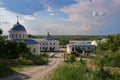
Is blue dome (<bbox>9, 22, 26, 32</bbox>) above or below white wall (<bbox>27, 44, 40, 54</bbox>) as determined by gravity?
above

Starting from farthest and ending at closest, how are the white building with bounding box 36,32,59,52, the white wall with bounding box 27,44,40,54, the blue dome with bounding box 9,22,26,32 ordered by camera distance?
the white building with bounding box 36,32,59,52 → the white wall with bounding box 27,44,40,54 → the blue dome with bounding box 9,22,26,32

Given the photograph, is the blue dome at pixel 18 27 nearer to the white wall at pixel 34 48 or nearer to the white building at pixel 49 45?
the white wall at pixel 34 48

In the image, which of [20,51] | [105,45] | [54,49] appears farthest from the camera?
[54,49]

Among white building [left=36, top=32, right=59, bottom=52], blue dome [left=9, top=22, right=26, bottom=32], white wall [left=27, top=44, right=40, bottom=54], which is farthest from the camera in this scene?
white building [left=36, top=32, right=59, bottom=52]

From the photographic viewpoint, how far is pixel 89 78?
18703mm

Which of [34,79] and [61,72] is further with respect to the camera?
[34,79]

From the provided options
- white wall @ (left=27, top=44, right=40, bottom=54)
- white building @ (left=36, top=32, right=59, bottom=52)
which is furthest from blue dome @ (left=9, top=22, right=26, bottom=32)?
white building @ (left=36, top=32, right=59, bottom=52)

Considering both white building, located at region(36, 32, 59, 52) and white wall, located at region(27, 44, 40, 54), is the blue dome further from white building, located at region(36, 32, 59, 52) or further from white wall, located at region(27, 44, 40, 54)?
white building, located at region(36, 32, 59, 52)

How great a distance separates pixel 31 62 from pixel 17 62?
205 centimetres

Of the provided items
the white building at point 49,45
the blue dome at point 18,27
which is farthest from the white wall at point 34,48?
the white building at point 49,45

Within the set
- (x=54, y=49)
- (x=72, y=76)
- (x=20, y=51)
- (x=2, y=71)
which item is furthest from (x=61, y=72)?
(x=54, y=49)

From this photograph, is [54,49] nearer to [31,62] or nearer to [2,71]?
[31,62]

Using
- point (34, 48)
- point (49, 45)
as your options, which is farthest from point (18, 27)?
point (49, 45)

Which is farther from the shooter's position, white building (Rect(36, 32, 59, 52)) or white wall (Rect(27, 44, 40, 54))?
white building (Rect(36, 32, 59, 52))
